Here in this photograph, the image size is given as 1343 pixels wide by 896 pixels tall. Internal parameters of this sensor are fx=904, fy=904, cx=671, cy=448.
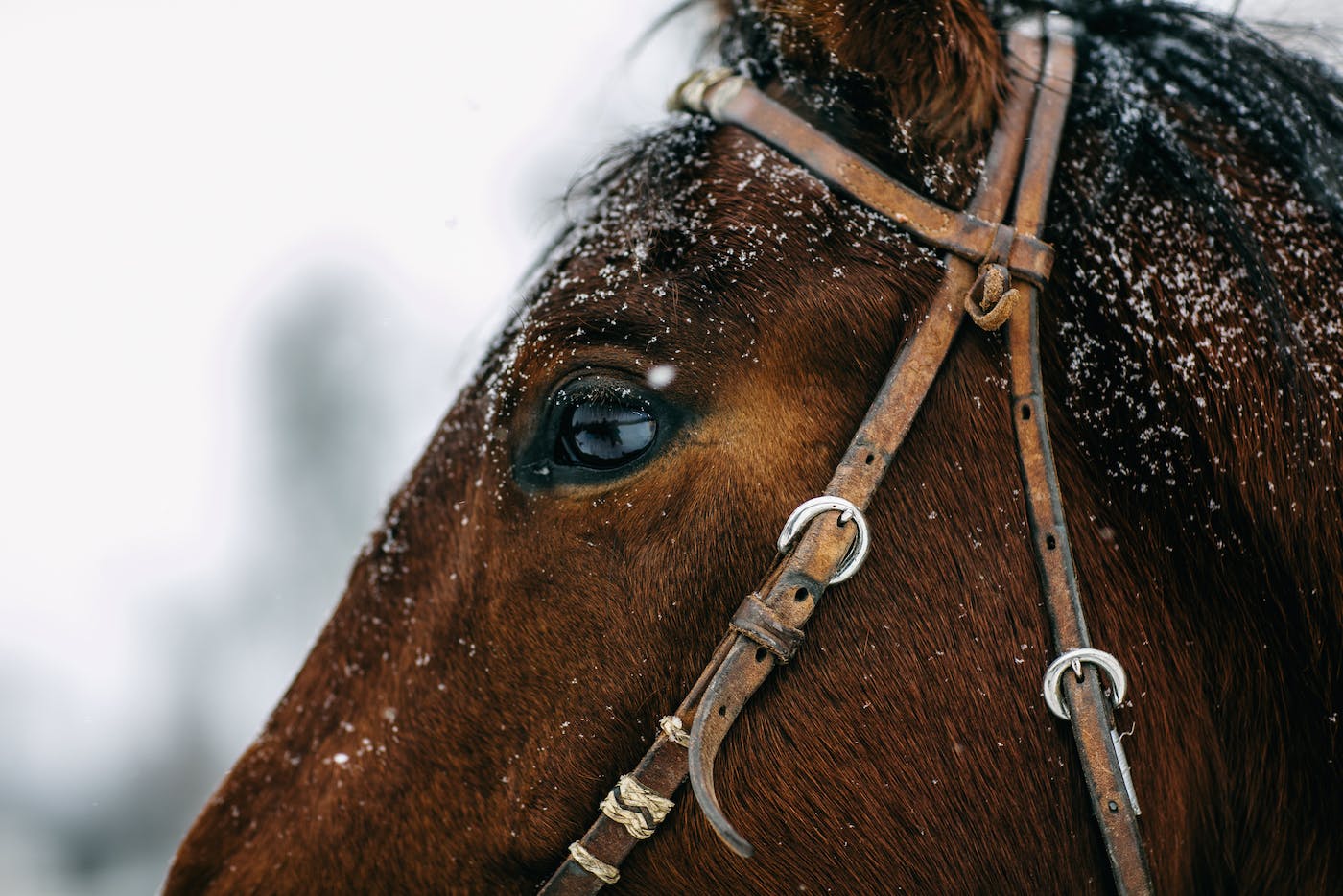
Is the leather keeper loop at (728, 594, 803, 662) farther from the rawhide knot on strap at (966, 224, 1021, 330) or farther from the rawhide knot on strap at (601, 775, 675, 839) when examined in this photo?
the rawhide knot on strap at (966, 224, 1021, 330)

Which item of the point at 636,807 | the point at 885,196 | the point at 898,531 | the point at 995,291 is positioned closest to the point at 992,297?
the point at 995,291

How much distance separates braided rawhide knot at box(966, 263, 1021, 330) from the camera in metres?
1.37

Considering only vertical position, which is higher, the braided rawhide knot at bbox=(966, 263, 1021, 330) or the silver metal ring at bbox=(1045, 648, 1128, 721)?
the braided rawhide knot at bbox=(966, 263, 1021, 330)

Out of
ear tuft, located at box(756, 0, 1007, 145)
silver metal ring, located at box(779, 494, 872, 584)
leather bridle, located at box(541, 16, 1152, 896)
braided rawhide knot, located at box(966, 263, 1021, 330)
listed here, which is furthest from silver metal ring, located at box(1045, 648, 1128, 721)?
ear tuft, located at box(756, 0, 1007, 145)

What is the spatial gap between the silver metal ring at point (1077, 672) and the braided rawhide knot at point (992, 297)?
0.50 metres

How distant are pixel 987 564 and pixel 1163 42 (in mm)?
1099

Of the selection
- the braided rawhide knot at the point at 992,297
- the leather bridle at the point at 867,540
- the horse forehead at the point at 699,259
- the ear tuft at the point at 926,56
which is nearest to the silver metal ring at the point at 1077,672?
the leather bridle at the point at 867,540

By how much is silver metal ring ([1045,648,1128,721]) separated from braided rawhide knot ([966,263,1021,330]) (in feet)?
1.64

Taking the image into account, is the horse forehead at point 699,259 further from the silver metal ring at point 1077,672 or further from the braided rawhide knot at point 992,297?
the silver metal ring at point 1077,672

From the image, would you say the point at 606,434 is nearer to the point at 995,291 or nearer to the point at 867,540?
the point at 867,540

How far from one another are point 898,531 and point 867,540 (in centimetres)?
7

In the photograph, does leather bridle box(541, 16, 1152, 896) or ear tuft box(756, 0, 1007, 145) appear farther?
ear tuft box(756, 0, 1007, 145)

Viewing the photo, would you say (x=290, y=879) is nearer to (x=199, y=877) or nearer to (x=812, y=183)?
(x=199, y=877)

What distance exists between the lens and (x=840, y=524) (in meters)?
1.36
